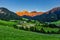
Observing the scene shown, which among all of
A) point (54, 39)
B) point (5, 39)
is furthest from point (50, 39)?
point (5, 39)

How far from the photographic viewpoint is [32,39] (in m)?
54.0

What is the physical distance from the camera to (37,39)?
5531cm

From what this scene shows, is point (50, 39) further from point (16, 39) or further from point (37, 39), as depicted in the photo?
point (16, 39)

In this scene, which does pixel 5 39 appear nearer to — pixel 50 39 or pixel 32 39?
pixel 32 39

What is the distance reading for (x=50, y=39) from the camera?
5769 cm

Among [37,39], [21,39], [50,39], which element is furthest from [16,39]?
[50,39]

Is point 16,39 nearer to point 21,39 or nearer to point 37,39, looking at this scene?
point 21,39

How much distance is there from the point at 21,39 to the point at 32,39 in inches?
124

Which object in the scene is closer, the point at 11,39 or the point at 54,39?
the point at 11,39

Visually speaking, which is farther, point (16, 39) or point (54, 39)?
point (54, 39)

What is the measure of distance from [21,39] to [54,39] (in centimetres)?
1074

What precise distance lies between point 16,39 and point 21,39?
1.45 metres

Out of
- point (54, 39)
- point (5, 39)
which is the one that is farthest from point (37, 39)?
point (5, 39)

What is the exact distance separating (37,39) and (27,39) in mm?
3171
